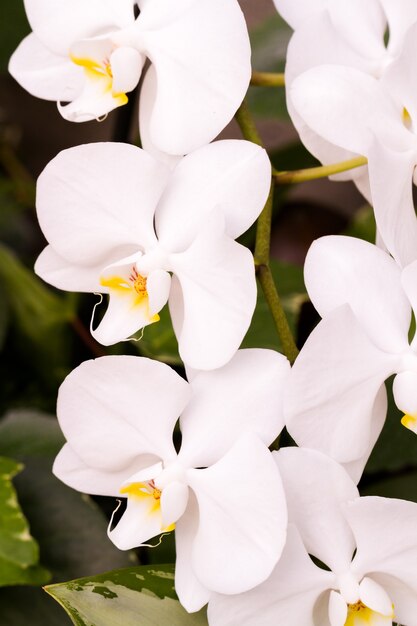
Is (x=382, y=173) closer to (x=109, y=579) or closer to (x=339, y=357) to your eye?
(x=339, y=357)

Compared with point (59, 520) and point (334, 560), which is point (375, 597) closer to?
point (334, 560)

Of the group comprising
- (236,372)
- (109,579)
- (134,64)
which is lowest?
(109,579)

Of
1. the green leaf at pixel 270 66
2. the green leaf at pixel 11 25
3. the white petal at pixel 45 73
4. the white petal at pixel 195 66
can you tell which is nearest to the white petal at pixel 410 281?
the white petal at pixel 195 66

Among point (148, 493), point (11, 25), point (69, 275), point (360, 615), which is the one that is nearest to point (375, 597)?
point (360, 615)

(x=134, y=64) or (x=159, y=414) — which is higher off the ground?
(x=134, y=64)

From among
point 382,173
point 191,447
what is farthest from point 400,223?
point 191,447

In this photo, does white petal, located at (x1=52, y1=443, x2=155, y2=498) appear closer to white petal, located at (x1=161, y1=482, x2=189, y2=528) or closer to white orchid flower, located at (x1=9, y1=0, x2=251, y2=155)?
white petal, located at (x1=161, y1=482, x2=189, y2=528)

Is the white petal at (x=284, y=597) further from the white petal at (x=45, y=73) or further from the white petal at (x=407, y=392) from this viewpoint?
the white petal at (x=45, y=73)
